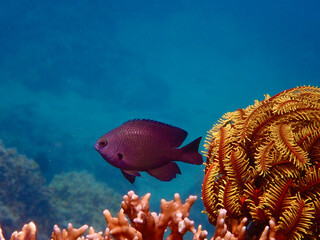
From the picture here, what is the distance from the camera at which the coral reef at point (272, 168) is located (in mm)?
2029

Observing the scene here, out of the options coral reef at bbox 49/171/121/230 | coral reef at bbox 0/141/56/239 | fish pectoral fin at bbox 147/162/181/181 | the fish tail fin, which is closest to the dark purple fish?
fish pectoral fin at bbox 147/162/181/181

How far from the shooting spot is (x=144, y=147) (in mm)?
3016

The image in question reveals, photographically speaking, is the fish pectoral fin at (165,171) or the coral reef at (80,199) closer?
the fish pectoral fin at (165,171)

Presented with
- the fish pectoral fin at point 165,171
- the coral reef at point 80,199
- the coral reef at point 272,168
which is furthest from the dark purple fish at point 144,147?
the coral reef at point 80,199

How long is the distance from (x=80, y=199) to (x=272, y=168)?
51.1 feet

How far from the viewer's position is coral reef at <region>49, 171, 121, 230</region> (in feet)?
47.3

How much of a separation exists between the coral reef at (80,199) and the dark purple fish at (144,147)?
40.1 feet

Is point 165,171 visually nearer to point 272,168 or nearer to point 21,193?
point 272,168

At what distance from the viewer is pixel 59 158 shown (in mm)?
31234

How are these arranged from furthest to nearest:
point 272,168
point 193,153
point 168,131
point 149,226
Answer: point 168,131
point 193,153
point 149,226
point 272,168

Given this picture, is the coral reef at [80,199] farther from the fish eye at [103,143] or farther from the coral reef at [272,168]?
the coral reef at [272,168]

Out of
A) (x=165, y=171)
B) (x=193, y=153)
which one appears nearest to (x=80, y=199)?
(x=165, y=171)

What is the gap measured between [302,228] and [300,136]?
0.70 meters

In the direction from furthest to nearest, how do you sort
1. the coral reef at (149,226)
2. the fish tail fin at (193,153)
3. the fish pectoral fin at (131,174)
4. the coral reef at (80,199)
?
the coral reef at (80,199) < the fish pectoral fin at (131,174) < the fish tail fin at (193,153) < the coral reef at (149,226)
